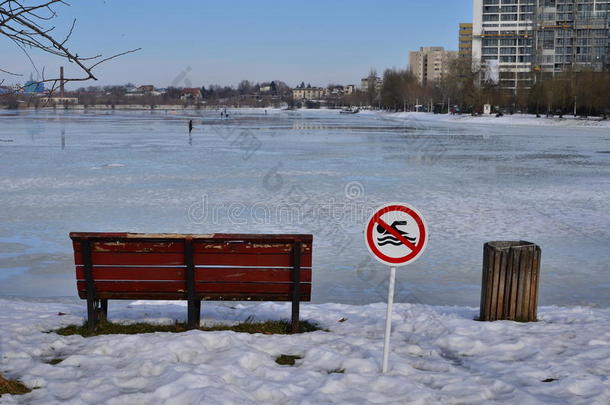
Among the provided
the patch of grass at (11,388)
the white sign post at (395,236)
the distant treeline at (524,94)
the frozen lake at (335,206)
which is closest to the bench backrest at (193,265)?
the white sign post at (395,236)

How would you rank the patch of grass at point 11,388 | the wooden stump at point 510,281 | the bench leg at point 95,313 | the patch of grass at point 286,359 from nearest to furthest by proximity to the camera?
the patch of grass at point 11,388 < the patch of grass at point 286,359 < the bench leg at point 95,313 < the wooden stump at point 510,281

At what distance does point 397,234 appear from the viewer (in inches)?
232

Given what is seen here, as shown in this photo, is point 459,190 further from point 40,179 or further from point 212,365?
point 212,365

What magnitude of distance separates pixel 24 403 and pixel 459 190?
17.0 meters

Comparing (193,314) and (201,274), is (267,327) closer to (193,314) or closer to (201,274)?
(193,314)

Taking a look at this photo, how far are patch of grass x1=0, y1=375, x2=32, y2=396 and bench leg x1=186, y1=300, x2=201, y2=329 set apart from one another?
1.90m

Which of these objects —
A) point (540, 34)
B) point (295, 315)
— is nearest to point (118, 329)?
point (295, 315)

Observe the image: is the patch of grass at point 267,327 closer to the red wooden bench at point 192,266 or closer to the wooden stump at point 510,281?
the red wooden bench at point 192,266

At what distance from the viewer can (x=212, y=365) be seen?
577 centimetres

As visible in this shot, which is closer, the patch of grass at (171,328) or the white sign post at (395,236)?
the white sign post at (395,236)

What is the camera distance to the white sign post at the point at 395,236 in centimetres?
582

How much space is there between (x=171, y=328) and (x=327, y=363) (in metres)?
1.92

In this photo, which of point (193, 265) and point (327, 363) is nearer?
point (327, 363)

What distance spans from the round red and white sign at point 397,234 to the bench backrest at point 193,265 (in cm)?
87
